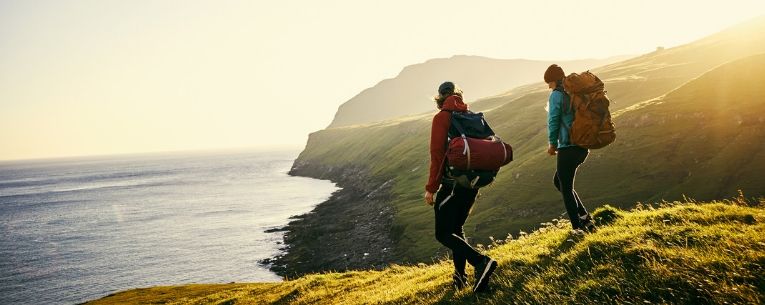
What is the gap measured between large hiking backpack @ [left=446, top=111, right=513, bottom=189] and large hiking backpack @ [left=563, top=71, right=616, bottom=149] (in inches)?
86.5

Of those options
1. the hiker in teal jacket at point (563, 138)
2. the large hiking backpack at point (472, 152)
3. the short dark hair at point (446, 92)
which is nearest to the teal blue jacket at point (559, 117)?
the hiker in teal jacket at point (563, 138)

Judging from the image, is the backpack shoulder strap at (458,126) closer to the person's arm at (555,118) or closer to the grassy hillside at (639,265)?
the grassy hillside at (639,265)

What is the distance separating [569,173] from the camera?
9.20 meters

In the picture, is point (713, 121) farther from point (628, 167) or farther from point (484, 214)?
point (484, 214)

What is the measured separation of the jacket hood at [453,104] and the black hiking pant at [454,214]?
1276 millimetres

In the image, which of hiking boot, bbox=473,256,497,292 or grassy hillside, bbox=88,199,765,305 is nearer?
grassy hillside, bbox=88,199,765,305

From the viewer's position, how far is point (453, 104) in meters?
7.49

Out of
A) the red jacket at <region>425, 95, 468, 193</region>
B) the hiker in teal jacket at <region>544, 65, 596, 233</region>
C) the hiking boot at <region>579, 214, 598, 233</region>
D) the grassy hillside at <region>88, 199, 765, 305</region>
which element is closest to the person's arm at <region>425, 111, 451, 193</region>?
the red jacket at <region>425, 95, 468, 193</region>

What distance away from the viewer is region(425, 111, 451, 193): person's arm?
7273 millimetres

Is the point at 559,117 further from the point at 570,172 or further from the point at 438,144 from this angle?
the point at 438,144

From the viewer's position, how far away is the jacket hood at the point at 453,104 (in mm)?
7487

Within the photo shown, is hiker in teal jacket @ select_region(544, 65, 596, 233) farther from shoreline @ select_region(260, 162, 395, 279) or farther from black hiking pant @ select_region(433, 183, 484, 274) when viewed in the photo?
shoreline @ select_region(260, 162, 395, 279)

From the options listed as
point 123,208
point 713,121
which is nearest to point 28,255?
point 123,208

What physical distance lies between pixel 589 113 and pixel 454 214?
3.70 metres
